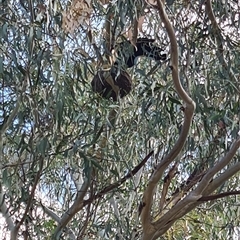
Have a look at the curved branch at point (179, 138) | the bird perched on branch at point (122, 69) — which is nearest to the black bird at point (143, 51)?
the bird perched on branch at point (122, 69)

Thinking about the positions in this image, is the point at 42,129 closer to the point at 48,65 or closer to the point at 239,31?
the point at 48,65

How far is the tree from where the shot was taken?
170cm

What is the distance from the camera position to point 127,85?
2078 millimetres

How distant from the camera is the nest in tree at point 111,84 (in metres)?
1.96

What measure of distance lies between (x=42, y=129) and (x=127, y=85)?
403 mm

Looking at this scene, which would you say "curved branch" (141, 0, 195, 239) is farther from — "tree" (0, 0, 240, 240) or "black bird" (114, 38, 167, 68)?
"black bird" (114, 38, 167, 68)

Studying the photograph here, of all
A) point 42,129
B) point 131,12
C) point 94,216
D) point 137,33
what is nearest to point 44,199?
point 94,216

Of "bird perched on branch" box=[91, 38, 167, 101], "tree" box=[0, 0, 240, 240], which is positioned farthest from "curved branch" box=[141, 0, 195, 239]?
"bird perched on branch" box=[91, 38, 167, 101]

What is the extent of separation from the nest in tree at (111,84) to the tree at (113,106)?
0.03m

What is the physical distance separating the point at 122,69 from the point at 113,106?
0.50 feet

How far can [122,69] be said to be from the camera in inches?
77.0

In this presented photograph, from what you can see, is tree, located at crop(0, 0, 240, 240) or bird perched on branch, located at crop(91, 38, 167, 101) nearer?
tree, located at crop(0, 0, 240, 240)

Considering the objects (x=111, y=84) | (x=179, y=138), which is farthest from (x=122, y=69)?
(x=179, y=138)

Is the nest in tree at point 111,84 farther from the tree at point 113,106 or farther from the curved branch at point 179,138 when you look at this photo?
the curved branch at point 179,138
